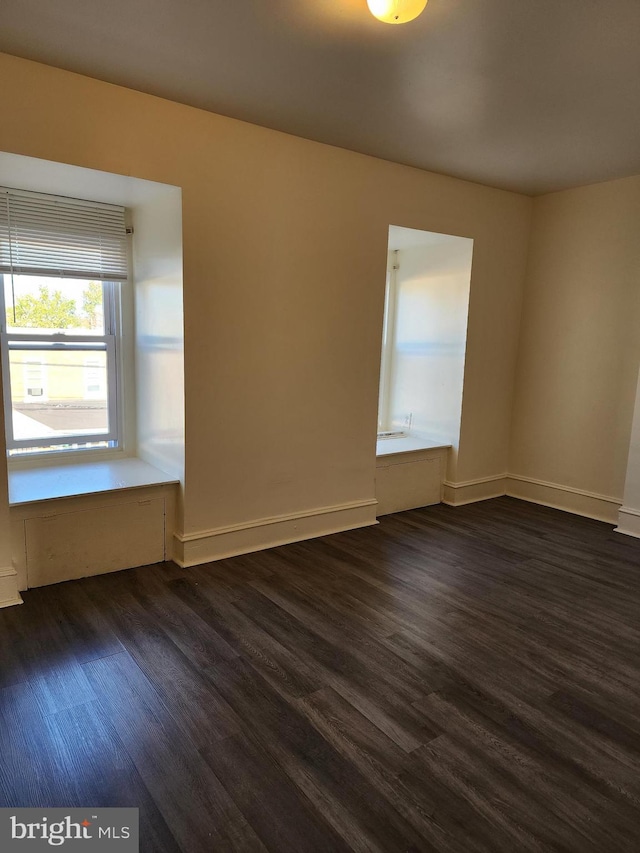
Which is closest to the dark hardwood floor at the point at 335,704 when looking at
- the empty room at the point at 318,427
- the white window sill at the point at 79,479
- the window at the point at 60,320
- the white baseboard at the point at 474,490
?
the empty room at the point at 318,427

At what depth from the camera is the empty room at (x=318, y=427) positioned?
1838 millimetres

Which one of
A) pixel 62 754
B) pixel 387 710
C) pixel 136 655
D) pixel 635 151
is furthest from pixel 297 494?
pixel 635 151

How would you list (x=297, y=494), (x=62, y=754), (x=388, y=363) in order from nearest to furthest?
(x=62, y=754)
(x=297, y=494)
(x=388, y=363)

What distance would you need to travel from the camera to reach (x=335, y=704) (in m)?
2.15

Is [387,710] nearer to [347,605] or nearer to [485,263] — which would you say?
[347,605]

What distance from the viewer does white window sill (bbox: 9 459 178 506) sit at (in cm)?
299

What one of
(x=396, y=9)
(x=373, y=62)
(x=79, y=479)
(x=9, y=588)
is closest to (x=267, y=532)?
(x=79, y=479)

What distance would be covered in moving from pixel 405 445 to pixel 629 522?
70.7 inches

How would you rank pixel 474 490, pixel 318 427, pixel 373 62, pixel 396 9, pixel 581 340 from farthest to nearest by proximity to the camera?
→ pixel 474 490 → pixel 581 340 → pixel 318 427 → pixel 373 62 → pixel 396 9

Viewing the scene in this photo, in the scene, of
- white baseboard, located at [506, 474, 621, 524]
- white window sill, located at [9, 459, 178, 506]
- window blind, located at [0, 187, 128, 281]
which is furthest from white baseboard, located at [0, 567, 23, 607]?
white baseboard, located at [506, 474, 621, 524]

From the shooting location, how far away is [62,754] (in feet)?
6.05

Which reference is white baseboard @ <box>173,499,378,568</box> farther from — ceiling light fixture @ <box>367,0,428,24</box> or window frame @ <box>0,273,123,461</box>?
ceiling light fixture @ <box>367,0,428,24</box>

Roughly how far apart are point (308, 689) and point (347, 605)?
2.43 feet

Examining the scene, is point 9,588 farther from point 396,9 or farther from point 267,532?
point 396,9
